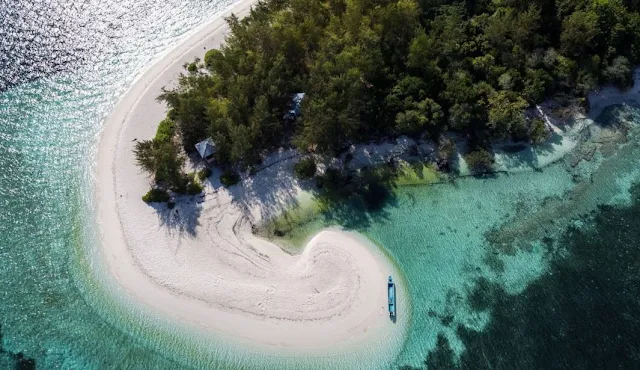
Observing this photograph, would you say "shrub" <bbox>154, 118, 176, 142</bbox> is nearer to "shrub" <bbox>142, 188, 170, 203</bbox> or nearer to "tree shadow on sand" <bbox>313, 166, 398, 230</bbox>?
"shrub" <bbox>142, 188, 170, 203</bbox>

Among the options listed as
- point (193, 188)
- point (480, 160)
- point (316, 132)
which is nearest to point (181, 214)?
point (193, 188)

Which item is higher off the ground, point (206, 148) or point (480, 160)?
point (206, 148)

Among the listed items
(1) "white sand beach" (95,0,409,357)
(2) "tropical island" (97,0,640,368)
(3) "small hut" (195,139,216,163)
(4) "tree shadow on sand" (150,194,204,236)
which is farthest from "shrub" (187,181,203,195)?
(3) "small hut" (195,139,216,163)

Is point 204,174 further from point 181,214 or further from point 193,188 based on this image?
point 181,214

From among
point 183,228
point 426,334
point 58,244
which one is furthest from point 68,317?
point 426,334

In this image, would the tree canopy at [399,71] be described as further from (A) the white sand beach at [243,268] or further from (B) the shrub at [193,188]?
(A) the white sand beach at [243,268]

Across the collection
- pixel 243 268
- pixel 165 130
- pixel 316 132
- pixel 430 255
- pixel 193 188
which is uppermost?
pixel 165 130
